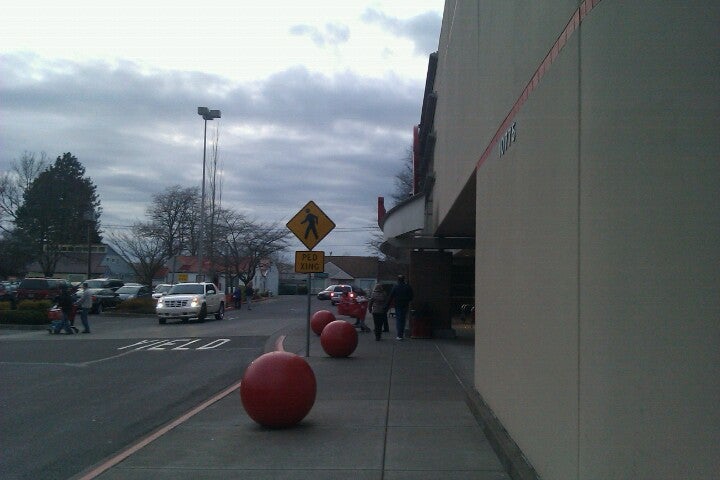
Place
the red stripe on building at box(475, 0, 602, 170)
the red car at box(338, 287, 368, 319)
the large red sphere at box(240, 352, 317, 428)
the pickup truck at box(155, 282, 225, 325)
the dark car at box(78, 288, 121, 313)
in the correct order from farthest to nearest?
the dark car at box(78, 288, 121, 313) → the pickup truck at box(155, 282, 225, 325) → the red car at box(338, 287, 368, 319) → the large red sphere at box(240, 352, 317, 428) → the red stripe on building at box(475, 0, 602, 170)

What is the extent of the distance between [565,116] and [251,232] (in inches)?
2212

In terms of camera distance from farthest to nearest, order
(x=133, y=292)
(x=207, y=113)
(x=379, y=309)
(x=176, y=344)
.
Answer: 1. (x=133, y=292)
2. (x=207, y=113)
3. (x=379, y=309)
4. (x=176, y=344)

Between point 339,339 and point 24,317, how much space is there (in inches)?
645

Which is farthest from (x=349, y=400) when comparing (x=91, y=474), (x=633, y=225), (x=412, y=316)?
(x=412, y=316)

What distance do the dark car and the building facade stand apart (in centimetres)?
3274

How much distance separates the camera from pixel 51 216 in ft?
201

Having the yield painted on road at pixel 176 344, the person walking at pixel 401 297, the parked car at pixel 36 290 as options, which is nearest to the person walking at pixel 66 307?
the yield painted on road at pixel 176 344

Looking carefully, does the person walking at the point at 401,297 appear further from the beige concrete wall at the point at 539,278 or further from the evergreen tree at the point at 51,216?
the evergreen tree at the point at 51,216

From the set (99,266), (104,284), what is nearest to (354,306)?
(104,284)

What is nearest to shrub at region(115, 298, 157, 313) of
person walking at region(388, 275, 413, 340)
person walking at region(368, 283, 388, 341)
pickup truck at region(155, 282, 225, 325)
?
pickup truck at region(155, 282, 225, 325)

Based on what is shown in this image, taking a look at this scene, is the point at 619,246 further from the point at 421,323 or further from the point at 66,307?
the point at 66,307

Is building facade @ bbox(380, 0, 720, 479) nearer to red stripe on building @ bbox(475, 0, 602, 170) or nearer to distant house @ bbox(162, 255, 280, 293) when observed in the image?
red stripe on building @ bbox(475, 0, 602, 170)

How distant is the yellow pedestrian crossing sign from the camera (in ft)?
52.4

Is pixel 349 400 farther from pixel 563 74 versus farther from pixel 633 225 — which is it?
pixel 633 225
